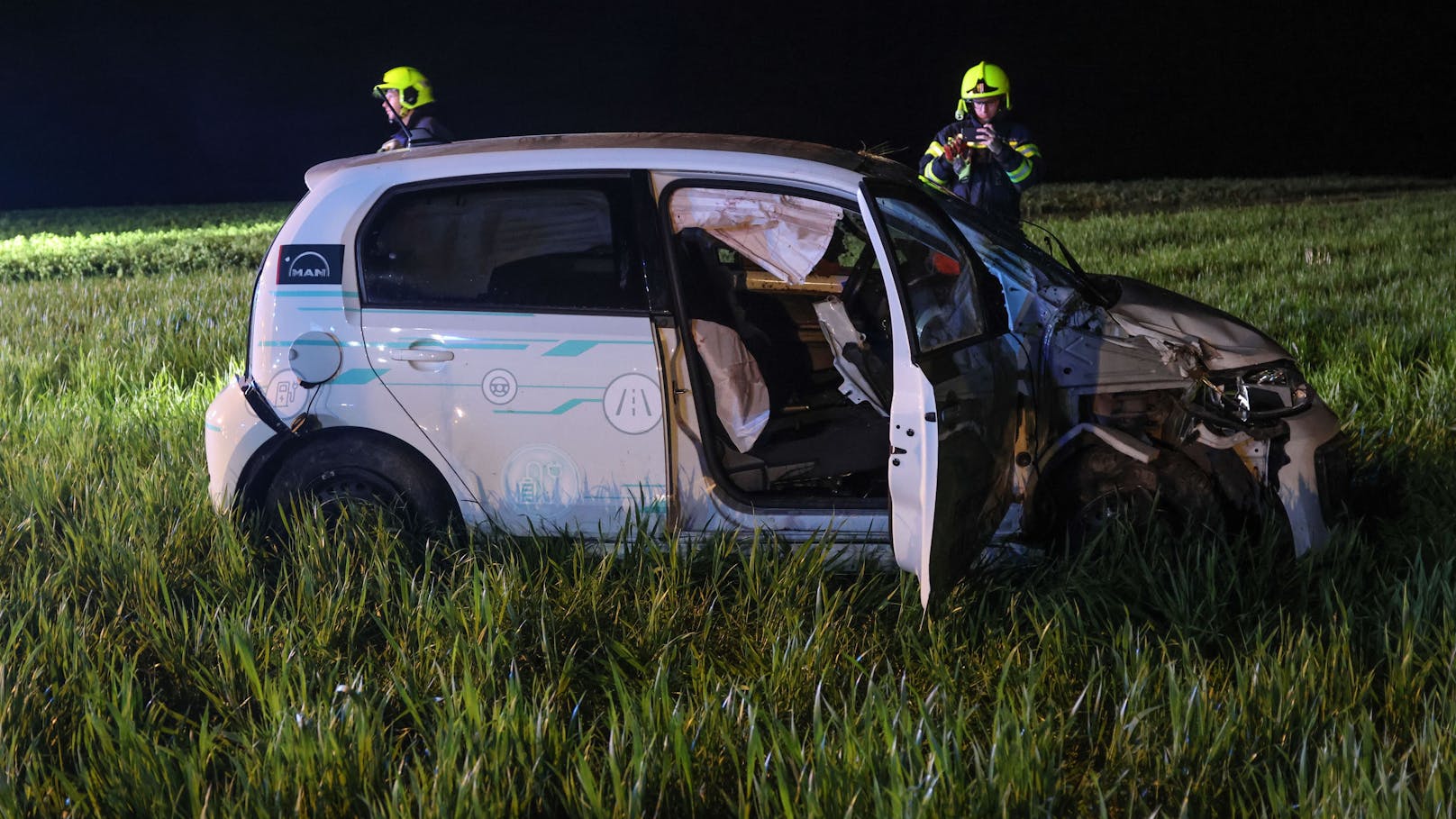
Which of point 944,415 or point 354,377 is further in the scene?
point 354,377

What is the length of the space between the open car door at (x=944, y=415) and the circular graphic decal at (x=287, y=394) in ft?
6.53

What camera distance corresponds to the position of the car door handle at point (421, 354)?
4.10 m

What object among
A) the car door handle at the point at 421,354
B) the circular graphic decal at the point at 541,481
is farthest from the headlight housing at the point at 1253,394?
the car door handle at the point at 421,354

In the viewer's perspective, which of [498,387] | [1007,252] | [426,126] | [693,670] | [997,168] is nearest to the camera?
[693,670]

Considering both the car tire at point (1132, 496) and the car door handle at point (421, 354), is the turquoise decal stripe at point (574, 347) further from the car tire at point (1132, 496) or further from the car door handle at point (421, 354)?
the car tire at point (1132, 496)

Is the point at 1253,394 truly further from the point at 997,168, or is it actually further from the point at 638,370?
the point at 997,168

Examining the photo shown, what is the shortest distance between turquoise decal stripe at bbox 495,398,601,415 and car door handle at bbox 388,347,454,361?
0.25 meters

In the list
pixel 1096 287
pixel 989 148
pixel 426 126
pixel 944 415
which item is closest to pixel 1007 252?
pixel 1096 287

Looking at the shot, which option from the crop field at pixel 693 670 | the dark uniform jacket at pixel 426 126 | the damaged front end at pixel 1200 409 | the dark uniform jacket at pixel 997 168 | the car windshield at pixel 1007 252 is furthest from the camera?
the dark uniform jacket at pixel 426 126

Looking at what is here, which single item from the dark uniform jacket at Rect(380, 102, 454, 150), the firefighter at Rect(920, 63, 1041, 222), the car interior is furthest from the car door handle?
the firefighter at Rect(920, 63, 1041, 222)

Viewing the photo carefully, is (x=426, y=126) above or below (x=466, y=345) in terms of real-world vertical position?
above

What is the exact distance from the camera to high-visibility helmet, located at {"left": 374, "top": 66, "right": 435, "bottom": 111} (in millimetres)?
9312

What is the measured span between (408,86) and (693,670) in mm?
7222

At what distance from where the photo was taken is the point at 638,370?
13.1 ft
